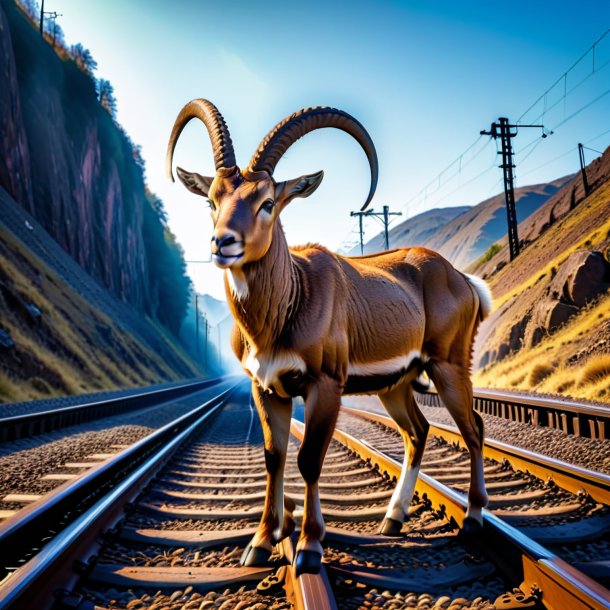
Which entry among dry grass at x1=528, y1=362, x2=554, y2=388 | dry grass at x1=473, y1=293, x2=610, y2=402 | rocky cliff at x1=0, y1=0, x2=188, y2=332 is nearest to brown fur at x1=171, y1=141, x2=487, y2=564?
dry grass at x1=473, y1=293, x2=610, y2=402

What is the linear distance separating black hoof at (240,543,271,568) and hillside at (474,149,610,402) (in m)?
9.83

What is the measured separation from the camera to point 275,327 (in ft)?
10.6

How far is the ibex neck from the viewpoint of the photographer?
3217mm

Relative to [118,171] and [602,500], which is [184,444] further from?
[118,171]

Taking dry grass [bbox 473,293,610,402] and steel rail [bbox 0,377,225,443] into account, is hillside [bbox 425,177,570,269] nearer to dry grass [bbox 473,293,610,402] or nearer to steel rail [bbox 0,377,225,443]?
dry grass [bbox 473,293,610,402]

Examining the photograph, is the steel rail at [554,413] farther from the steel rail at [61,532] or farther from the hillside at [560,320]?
the steel rail at [61,532]

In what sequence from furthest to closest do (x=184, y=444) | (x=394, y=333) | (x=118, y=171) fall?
1. (x=118, y=171)
2. (x=184, y=444)
3. (x=394, y=333)

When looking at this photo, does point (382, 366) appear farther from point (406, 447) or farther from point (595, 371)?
point (595, 371)

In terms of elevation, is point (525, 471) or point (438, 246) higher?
point (438, 246)

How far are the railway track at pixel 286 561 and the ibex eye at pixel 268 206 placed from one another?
1.96 meters

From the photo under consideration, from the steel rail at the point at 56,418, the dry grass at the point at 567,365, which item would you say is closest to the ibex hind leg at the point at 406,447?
the steel rail at the point at 56,418

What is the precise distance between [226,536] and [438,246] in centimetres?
12338

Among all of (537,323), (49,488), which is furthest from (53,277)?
(49,488)

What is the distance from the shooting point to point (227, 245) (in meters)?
2.87
